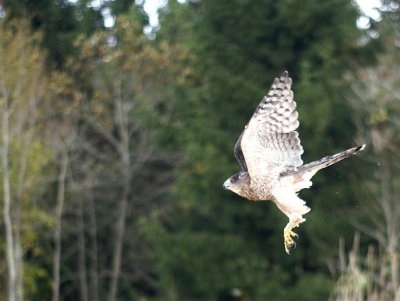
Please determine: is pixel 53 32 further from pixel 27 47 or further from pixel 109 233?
pixel 109 233

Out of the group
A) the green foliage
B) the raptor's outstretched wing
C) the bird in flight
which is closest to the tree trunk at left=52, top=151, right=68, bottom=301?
the green foliage

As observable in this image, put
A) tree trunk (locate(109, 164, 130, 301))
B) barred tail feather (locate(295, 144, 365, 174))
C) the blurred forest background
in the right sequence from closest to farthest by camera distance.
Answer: barred tail feather (locate(295, 144, 365, 174)) < the blurred forest background < tree trunk (locate(109, 164, 130, 301))

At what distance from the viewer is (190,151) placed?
25.5 m

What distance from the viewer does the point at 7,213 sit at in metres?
23.2

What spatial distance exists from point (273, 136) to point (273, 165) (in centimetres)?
26

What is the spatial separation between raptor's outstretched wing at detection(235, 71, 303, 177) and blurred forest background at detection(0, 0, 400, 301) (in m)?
12.7

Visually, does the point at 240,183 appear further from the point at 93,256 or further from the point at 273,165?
the point at 93,256

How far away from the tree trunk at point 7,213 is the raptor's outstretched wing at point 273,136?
1290 centimetres

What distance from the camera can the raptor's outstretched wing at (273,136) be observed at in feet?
30.5

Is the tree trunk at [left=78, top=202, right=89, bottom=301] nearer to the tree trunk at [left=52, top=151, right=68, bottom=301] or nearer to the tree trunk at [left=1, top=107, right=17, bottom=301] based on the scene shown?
the tree trunk at [left=52, top=151, right=68, bottom=301]

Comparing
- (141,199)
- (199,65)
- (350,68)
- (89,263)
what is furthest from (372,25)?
(89,263)

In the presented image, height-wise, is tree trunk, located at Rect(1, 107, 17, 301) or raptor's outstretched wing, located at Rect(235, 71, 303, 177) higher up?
tree trunk, located at Rect(1, 107, 17, 301)

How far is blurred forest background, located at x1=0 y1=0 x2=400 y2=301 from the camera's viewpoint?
77.3 feet

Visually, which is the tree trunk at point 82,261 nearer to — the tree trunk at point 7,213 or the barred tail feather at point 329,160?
the tree trunk at point 7,213
